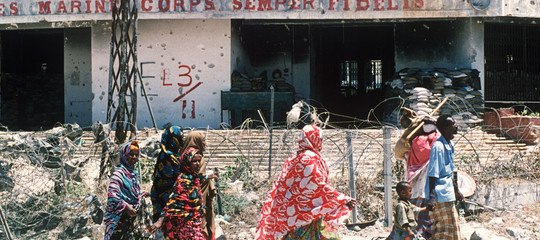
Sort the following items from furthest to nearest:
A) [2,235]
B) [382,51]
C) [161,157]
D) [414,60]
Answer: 1. [382,51]
2. [414,60]
3. [2,235]
4. [161,157]

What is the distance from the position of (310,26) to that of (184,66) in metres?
3.81

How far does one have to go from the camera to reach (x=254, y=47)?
1667cm

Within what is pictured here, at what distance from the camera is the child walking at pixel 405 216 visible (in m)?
5.18

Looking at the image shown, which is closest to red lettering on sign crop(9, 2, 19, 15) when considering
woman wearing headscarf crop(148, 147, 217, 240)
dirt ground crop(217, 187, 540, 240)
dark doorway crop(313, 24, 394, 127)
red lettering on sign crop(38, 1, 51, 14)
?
red lettering on sign crop(38, 1, 51, 14)

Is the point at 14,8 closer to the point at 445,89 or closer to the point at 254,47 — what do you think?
the point at 254,47

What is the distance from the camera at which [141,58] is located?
14484mm

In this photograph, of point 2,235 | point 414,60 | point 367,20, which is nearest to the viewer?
point 2,235

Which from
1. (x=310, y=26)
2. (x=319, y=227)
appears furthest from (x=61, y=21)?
(x=319, y=227)

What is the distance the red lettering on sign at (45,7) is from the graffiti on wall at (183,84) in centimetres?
239

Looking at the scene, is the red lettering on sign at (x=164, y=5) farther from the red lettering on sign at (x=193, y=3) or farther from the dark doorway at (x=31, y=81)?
the dark doorway at (x=31, y=81)

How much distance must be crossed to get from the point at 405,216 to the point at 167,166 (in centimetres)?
205

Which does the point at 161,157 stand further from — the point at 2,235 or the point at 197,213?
the point at 2,235

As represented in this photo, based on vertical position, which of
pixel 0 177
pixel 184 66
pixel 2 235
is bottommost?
pixel 2 235

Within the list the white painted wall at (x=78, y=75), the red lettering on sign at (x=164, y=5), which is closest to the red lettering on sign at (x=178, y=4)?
the red lettering on sign at (x=164, y=5)
